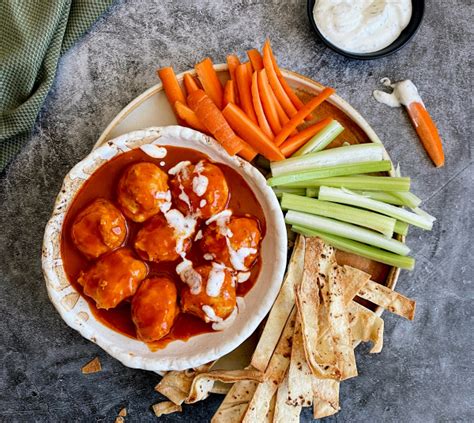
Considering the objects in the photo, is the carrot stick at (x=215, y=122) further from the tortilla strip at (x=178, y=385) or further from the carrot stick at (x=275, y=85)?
the tortilla strip at (x=178, y=385)

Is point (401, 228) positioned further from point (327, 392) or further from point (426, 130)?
point (327, 392)

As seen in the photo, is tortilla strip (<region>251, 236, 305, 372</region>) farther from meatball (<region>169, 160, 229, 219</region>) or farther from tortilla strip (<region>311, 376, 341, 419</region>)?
meatball (<region>169, 160, 229, 219</region>)

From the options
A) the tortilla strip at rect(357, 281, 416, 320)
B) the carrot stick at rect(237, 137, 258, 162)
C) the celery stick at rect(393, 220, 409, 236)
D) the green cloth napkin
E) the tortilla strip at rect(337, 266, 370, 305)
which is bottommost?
the tortilla strip at rect(357, 281, 416, 320)

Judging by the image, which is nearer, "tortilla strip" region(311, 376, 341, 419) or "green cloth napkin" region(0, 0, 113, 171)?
"tortilla strip" region(311, 376, 341, 419)

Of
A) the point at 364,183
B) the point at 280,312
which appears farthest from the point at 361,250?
the point at 280,312

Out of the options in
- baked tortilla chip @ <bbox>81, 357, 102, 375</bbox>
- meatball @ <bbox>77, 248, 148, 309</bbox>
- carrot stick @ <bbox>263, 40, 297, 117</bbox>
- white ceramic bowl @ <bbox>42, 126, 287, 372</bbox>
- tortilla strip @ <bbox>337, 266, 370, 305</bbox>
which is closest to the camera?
meatball @ <bbox>77, 248, 148, 309</bbox>

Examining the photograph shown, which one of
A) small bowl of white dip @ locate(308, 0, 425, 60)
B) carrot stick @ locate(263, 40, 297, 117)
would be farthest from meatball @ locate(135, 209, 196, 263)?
small bowl of white dip @ locate(308, 0, 425, 60)

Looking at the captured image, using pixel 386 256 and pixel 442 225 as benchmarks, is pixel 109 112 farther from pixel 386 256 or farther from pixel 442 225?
pixel 442 225
